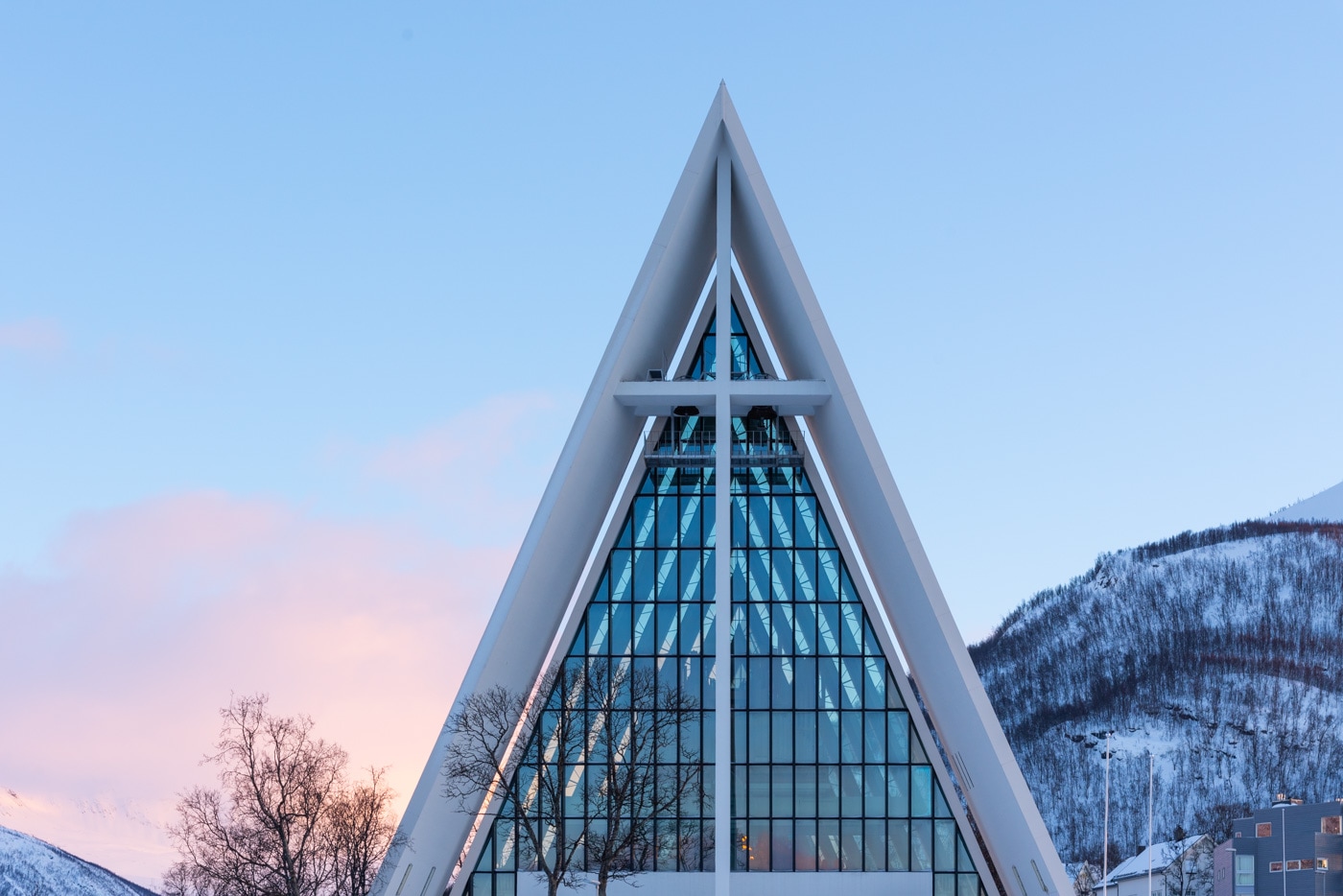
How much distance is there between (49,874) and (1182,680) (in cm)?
13903

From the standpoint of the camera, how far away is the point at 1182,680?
15300cm

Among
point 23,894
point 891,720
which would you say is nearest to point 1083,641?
point 891,720

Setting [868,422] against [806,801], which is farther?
[806,801]

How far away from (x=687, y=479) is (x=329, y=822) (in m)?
12.5

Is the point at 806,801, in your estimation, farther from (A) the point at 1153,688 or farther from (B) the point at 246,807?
(A) the point at 1153,688

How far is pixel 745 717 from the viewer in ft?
118

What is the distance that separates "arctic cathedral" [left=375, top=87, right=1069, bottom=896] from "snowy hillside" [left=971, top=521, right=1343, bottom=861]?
93.6m

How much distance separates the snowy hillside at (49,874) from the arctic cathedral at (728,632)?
26.0ft

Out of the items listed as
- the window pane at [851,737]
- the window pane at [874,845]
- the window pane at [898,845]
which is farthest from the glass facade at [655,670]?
the window pane at [898,845]

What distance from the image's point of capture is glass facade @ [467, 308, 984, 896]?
35.1 metres

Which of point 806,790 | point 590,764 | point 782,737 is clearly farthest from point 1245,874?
point 590,764

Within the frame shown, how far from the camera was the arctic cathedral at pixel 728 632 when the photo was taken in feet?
101

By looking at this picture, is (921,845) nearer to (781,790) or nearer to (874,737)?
(874,737)

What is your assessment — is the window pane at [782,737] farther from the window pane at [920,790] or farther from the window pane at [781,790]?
the window pane at [920,790]
